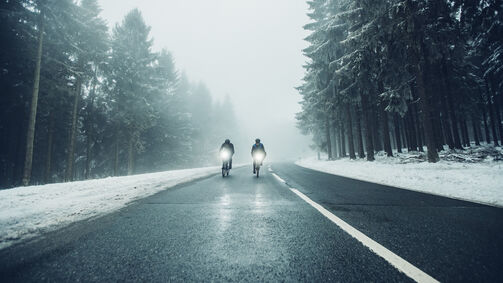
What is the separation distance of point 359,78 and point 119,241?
18809mm

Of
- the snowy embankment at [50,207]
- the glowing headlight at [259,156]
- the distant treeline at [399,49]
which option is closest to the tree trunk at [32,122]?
the snowy embankment at [50,207]

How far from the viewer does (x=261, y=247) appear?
8.18ft

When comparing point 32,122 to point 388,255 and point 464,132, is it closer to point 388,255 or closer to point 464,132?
point 388,255

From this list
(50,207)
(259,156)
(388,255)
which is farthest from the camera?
(259,156)

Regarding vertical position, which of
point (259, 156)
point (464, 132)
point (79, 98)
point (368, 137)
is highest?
point (79, 98)

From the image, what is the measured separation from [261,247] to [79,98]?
2336 centimetres

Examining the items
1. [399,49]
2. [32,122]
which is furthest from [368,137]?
[32,122]

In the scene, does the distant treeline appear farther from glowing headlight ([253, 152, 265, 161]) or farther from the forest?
the forest

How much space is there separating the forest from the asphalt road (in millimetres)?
14702

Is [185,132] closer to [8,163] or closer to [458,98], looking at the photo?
[8,163]

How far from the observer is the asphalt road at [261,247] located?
190cm

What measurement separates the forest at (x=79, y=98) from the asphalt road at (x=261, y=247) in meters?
14.7

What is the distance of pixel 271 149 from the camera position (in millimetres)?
164750

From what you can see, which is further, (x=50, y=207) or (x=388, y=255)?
(x=50, y=207)
